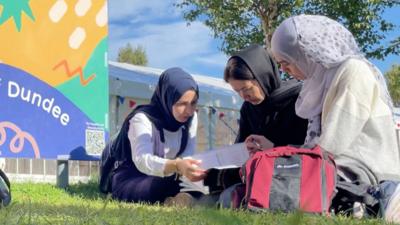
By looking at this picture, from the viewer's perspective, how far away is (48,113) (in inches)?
157

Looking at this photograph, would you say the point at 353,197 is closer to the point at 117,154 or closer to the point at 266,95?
the point at 266,95

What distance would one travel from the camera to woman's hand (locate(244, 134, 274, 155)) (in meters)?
2.80

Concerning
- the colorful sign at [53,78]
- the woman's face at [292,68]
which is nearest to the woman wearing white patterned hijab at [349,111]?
the woman's face at [292,68]

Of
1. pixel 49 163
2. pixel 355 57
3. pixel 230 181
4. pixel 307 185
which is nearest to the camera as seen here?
pixel 307 185

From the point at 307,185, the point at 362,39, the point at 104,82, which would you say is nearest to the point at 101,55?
the point at 104,82

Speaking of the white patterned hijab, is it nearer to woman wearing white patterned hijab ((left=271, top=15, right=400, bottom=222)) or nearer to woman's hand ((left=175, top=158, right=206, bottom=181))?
woman wearing white patterned hijab ((left=271, top=15, right=400, bottom=222))

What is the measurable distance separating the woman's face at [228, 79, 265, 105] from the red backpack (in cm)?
87

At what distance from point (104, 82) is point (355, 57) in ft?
7.51

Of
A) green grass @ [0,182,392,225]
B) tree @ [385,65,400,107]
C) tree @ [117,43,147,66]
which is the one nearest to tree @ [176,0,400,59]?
tree @ [385,65,400,107]

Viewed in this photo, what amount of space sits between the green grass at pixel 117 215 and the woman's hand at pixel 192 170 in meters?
0.48

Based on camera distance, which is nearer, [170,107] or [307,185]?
[307,185]

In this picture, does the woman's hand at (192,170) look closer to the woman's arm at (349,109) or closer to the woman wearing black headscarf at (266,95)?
the woman wearing black headscarf at (266,95)

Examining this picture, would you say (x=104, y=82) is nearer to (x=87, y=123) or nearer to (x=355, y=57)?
(x=87, y=123)

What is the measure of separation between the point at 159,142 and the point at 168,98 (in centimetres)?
25
